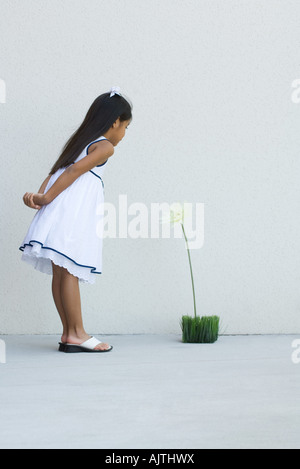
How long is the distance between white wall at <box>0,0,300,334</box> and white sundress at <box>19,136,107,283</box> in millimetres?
400

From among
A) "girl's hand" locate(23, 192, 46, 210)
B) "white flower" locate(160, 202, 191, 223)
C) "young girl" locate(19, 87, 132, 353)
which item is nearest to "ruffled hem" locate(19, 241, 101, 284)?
"young girl" locate(19, 87, 132, 353)

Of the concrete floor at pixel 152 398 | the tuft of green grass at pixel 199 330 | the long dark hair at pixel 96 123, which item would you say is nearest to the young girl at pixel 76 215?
the long dark hair at pixel 96 123

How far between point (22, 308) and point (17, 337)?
0.12 meters

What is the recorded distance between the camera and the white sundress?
1826 mm

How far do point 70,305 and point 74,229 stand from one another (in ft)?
0.77

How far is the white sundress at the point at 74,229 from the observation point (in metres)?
1.83

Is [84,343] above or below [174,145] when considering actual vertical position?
below

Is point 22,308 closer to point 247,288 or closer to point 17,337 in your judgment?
point 17,337

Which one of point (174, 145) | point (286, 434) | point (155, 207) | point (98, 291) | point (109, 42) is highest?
point (109, 42)

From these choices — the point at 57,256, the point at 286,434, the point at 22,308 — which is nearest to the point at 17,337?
the point at 22,308

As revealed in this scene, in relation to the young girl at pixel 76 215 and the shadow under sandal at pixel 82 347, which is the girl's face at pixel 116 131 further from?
the shadow under sandal at pixel 82 347

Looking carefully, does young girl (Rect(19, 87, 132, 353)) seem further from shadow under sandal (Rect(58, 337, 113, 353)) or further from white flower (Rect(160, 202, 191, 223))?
white flower (Rect(160, 202, 191, 223))

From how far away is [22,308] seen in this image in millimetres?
2295

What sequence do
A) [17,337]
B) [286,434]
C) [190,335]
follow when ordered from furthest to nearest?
[17,337]
[190,335]
[286,434]
